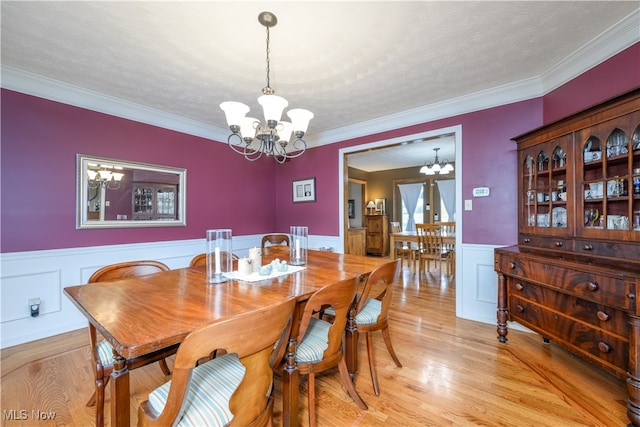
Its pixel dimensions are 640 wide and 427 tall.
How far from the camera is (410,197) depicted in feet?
24.4

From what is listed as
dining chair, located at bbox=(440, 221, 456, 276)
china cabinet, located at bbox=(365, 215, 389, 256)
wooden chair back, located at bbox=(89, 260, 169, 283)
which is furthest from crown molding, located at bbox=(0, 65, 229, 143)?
china cabinet, located at bbox=(365, 215, 389, 256)

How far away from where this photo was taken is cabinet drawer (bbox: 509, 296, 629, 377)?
1428 millimetres

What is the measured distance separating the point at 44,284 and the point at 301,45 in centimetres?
320

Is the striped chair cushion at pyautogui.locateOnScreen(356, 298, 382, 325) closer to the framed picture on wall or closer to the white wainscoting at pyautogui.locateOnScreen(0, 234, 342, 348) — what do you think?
the framed picture on wall

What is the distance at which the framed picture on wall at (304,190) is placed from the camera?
4.19 meters

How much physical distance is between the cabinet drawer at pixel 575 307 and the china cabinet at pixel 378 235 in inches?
195

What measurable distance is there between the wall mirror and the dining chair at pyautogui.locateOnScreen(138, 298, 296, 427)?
2579 mm

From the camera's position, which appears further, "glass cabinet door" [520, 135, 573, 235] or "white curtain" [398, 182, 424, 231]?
"white curtain" [398, 182, 424, 231]

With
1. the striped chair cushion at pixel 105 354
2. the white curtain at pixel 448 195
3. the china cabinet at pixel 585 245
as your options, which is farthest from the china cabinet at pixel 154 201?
the white curtain at pixel 448 195

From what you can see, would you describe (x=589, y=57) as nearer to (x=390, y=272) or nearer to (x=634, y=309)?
(x=634, y=309)

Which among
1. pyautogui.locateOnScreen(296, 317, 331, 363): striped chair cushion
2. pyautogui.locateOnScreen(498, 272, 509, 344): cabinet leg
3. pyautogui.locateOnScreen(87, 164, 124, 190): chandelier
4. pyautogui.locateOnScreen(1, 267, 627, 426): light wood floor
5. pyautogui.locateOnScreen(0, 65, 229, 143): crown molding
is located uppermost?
pyautogui.locateOnScreen(0, 65, 229, 143): crown molding

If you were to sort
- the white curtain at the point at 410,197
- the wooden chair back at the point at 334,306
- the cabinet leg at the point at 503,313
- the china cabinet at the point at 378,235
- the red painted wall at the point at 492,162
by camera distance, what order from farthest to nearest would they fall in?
1. the white curtain at the point at 410,197
2. the china cabinet at the point at 378,235
3. the red painted wall at the point at 492,162
4. the cabinet leg at the point at 503,313
5. the wooden chair back at the point at 334,306

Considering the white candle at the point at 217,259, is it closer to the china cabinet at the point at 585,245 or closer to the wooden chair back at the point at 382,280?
the wooden chair back at the point at 382,280

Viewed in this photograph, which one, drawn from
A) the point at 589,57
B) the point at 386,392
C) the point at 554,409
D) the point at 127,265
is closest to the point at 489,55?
the point at 589,57
